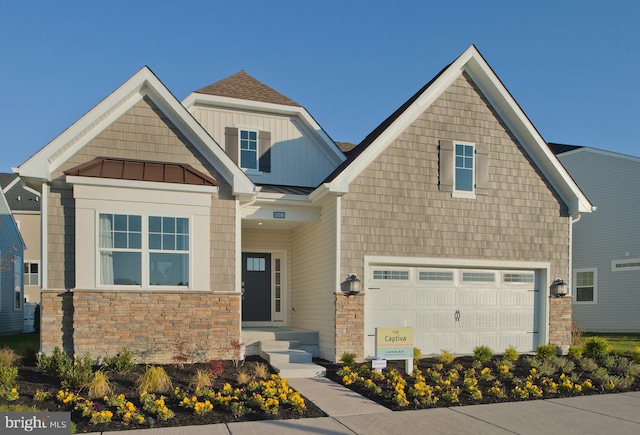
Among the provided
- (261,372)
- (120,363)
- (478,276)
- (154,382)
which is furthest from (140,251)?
(478,276)

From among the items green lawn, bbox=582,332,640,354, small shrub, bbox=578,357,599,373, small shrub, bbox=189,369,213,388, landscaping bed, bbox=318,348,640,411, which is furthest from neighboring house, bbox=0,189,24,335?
green lawn, bbox=582,332,640,354

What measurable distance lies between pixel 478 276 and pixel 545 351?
2284 millimetres

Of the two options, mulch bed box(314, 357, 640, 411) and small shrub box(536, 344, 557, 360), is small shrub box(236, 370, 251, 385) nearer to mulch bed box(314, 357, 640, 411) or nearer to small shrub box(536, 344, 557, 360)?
mulch bed box(314, 357, 640, 411)

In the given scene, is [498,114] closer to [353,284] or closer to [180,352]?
[353,284]

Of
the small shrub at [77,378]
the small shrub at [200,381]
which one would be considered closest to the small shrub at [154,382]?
the small shrub at [200,381]

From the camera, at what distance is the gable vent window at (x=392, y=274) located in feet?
39.9

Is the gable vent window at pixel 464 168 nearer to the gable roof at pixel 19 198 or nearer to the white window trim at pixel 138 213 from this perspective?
the white window trim at pixel 138 213

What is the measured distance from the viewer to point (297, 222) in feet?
44.0

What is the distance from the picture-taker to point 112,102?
10.8 meters

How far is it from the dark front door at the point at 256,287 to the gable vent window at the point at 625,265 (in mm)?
13583

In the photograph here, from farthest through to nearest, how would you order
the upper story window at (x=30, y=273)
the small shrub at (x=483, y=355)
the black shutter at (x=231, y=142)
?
the upper story window at (x=30, y=273) < the black shutter at (x=231, y=142) < the small shrub at (x=483, y=355)

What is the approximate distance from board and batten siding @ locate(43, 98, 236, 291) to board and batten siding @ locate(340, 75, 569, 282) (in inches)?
103

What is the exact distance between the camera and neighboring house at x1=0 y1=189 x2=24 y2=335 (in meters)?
21.3

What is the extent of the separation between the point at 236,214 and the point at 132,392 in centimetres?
458
